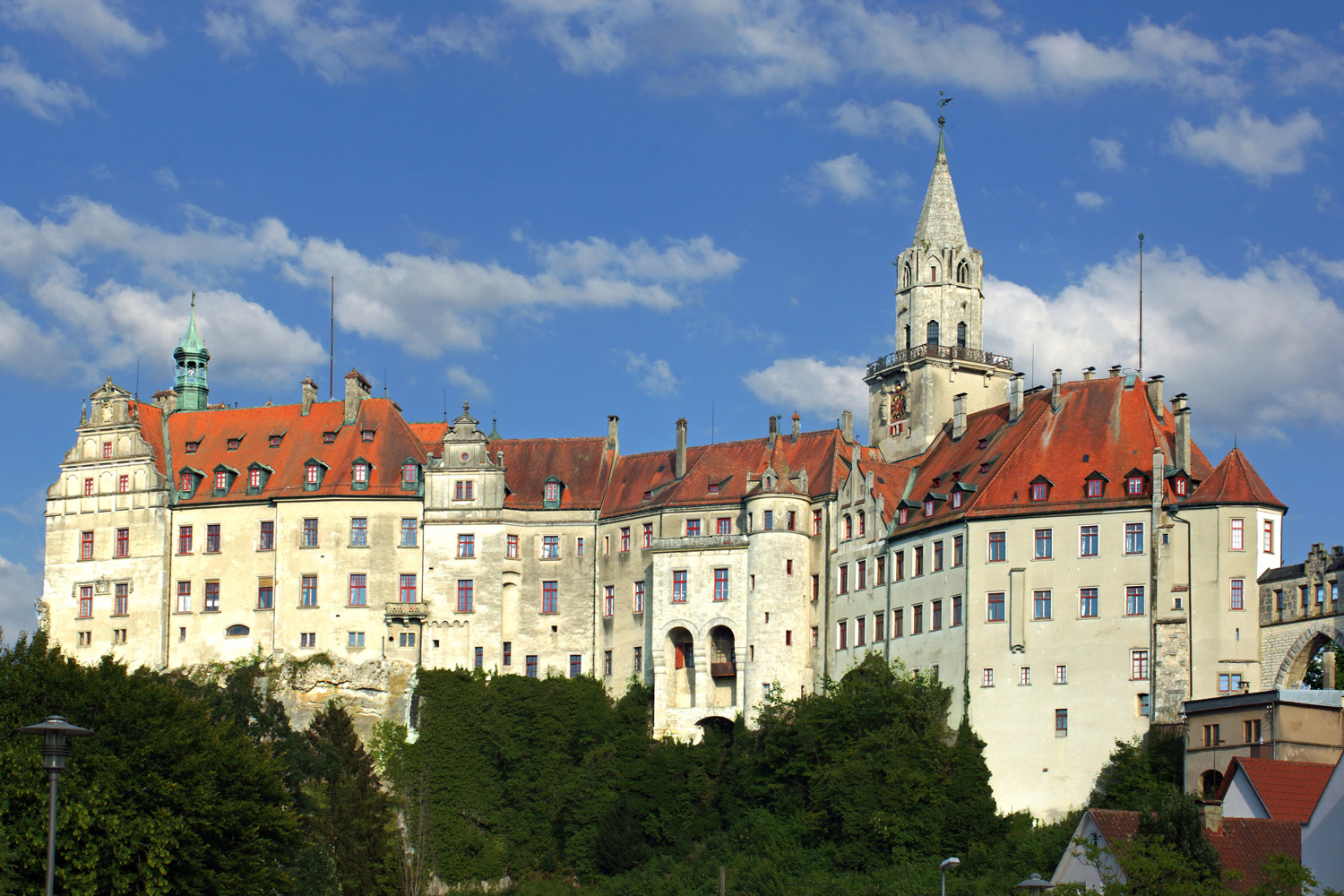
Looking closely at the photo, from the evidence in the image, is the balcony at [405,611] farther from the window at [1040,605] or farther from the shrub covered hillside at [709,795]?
the window at [1040,605]

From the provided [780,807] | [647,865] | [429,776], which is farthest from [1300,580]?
[429,776]

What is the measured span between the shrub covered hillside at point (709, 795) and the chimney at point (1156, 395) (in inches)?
556

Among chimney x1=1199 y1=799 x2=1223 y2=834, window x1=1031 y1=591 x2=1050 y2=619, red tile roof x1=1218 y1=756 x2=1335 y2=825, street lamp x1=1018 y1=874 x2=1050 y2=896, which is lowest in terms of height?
street lamp x1=1018 y1=874 x2=1050 y2=896

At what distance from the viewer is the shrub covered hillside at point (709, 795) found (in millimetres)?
73750

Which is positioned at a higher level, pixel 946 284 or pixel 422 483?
pixel 946 284

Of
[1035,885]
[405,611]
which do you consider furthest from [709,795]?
[1035,885]

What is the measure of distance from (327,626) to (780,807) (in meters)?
23.6

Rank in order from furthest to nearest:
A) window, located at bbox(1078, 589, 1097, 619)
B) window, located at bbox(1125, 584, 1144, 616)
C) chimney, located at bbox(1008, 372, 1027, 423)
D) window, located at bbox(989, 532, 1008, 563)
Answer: chimney, located at bbox(1008, 372, 1027, 423), window, located at bbox(989, 532, 1008, 563), window, located at bbox(1078, 589, 1097, 619), window, located at bbox(1125, 584, 1144, 616)

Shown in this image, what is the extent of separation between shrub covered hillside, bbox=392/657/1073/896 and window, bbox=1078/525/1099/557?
7.84 meters

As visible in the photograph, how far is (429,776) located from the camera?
8644cm

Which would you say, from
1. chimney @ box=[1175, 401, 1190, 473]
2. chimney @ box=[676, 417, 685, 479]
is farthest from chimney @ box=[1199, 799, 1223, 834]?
chimney @ box=[676, 417, 685, 479]

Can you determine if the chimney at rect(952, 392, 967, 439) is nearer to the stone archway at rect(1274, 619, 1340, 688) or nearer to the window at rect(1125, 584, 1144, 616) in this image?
the window at rect(1125, 584, 1144, 616)

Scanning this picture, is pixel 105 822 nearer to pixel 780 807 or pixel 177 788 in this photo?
pixel 177 788

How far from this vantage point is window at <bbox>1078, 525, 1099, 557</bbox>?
250 ft
